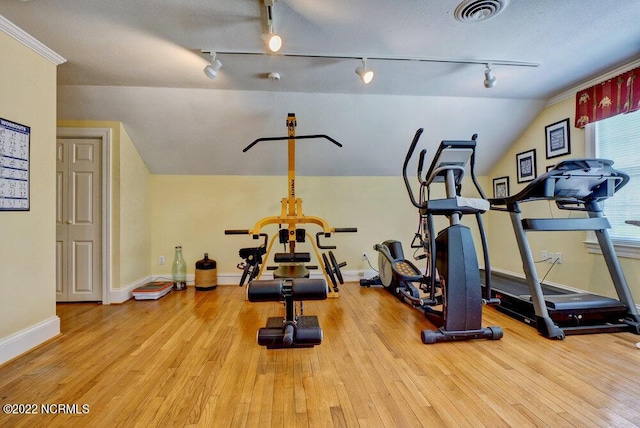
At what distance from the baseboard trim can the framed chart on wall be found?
Result: 90 cm

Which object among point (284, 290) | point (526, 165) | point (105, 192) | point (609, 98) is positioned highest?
point (609, 98)

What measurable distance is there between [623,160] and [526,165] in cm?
98

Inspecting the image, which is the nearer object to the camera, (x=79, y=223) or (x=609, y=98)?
(x=609, y=98)

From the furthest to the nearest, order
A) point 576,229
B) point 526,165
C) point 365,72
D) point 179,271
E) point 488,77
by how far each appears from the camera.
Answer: point 179,271 → point 526,165 → point 488,77 → point 365,72 → point 576,229

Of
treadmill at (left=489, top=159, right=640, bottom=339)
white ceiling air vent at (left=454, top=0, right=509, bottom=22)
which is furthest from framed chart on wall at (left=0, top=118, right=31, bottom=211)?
treadmill at (left=489, top=159, right=640, bottom=339)

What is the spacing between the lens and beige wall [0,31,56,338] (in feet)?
6.33

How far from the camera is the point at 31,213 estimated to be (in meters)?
2.10

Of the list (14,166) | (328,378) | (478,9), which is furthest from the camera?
(14,166)

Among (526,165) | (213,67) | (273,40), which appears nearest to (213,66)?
(213,67)

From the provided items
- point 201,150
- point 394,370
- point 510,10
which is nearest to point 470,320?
point 394,370

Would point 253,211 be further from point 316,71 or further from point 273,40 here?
point 273,40

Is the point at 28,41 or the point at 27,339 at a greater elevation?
the point at 28,41

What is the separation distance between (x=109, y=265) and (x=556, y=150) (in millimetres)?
5363

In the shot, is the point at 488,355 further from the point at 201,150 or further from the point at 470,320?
the point at 201,150
